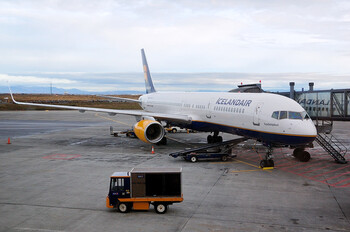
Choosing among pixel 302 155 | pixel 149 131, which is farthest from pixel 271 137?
pixel 149 131

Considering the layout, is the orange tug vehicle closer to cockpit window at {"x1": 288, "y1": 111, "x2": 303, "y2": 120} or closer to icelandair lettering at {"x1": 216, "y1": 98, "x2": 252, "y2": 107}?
cockpit window at {"x1": 288, "y1": 111, "x2": 303, "y2": 120}

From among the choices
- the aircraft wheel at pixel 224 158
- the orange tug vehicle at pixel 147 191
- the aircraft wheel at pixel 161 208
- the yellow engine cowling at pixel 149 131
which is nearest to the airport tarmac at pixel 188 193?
the aircraft wheel at pixel 161 208

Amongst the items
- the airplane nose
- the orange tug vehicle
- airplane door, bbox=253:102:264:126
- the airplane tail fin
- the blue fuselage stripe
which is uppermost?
the airplane tail fin

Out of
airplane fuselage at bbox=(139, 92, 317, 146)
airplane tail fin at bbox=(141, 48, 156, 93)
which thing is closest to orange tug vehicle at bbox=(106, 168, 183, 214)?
airplane fuselage at bbox=(139, 92, 317, 146)

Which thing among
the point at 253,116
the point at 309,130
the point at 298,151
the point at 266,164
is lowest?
the point at 266,164

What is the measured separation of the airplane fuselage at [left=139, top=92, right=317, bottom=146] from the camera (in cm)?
1912

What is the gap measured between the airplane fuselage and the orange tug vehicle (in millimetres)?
8468

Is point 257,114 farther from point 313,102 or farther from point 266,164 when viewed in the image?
point 313,102

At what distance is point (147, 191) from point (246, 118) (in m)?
10.5

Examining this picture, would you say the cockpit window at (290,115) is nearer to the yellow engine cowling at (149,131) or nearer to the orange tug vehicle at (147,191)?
the orange tug vehicle at (147,191)

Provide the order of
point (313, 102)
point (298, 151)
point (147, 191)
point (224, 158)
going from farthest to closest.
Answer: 1. point (313, 102)
2. point (298, 151)
3. point (224, 158)
4. point (147, 191)

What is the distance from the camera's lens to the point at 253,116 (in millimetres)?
21297

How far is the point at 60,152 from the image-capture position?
27.1 metres

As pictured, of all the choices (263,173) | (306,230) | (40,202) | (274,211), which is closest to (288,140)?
(263,173)
